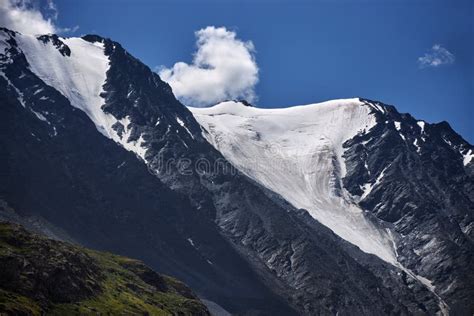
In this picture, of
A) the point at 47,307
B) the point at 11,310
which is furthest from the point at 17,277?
the point at 11,310

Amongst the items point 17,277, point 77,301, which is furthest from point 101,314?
point 17,277

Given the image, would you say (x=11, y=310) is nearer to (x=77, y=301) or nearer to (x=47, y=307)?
(x=47, y=307)

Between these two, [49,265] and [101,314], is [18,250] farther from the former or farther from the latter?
[101,314]

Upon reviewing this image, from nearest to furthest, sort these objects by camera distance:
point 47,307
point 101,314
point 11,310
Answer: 1. point 11,310
2. point 47,307
3. point 101,314

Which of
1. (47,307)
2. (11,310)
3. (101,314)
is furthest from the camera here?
(101,314)

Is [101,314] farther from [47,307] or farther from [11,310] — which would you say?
[11,310]

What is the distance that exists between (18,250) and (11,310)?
38.1 metres

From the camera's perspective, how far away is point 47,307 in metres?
182

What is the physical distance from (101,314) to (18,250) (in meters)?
26.2

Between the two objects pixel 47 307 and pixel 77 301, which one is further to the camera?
pixel 77 301

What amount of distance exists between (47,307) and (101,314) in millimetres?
17614

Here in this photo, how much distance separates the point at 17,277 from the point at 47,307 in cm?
996

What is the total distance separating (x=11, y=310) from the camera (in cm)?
16188

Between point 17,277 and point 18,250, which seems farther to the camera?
point 18,250
